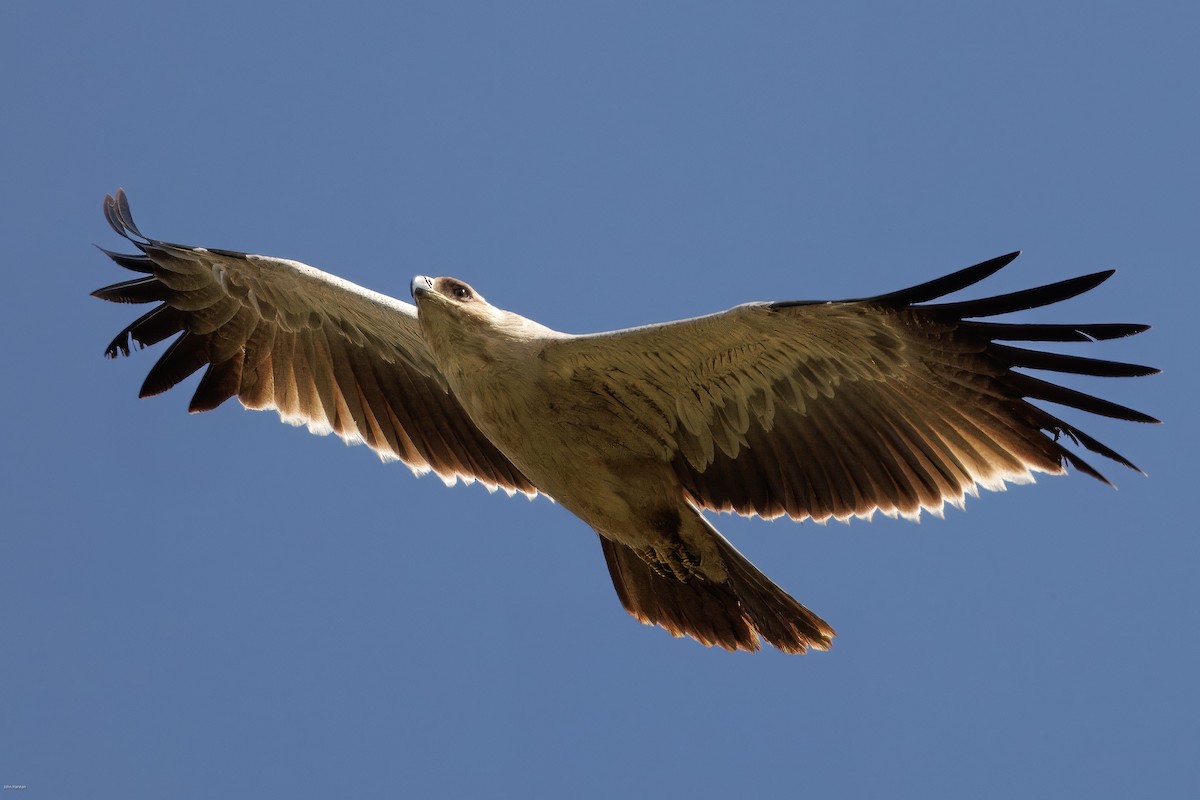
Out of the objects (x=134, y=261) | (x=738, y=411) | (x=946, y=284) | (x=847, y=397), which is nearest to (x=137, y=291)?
(x=134, y=261)

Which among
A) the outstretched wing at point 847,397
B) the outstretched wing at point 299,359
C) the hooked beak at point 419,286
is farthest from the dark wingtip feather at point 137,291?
the outstretched wing at point 847,397

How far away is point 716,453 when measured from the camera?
660 cm

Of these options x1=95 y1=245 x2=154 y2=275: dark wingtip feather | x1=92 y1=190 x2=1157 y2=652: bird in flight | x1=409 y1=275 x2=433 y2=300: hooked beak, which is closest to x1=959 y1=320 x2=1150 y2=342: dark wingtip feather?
x1=92 y1=190 x2=1157 y2=652: bird in flight

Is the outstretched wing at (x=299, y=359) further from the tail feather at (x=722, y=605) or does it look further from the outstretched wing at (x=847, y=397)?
the outstretched wing at (x=847, y=397)

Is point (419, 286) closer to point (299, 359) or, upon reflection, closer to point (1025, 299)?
point (299, 359)

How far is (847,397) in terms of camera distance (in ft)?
20.7

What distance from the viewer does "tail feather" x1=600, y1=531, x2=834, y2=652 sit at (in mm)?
6426

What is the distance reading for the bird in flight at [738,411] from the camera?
582 centimetres

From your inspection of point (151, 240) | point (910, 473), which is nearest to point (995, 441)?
point (910, 473)

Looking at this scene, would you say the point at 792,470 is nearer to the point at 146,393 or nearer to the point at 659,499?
the point at 659,499

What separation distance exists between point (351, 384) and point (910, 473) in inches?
122

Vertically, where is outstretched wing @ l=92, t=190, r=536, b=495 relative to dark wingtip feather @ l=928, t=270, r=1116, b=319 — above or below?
above

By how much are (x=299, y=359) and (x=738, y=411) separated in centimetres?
261

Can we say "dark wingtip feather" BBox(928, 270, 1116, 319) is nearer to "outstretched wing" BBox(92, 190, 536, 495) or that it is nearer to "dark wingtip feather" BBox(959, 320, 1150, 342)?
"dark wingtip feather" BBox(959, 320, 1150, 342)
